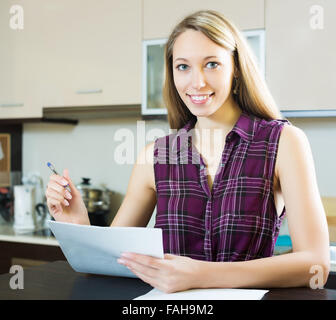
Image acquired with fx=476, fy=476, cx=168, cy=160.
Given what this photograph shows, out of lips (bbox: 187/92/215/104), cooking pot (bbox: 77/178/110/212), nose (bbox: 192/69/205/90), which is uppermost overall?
nose (bbox: 192/69/205/90)

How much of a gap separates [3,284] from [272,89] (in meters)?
1.50

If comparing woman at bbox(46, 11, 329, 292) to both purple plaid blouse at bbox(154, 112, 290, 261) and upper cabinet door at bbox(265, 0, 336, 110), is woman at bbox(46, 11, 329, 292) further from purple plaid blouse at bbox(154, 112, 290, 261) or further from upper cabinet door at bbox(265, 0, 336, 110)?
upper cabinet door at bbox(265, 0, 336, 110)

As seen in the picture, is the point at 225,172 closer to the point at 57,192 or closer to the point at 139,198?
the point at 139,198

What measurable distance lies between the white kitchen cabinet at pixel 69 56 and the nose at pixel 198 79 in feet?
3.92

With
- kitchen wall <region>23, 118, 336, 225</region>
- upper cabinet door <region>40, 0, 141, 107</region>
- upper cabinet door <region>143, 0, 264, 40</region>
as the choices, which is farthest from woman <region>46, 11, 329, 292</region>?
kitchen wall <region>23, 118, 336, 225</region>

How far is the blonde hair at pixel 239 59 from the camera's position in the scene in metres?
1.20

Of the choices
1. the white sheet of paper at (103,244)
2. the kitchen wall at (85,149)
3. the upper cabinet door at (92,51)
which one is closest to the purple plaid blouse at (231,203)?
the white sheet of paper at (103,244)

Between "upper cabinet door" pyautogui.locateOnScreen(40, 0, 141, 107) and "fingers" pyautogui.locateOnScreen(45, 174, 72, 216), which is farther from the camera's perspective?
"upper cabinet door" pyautogui.locateOnScreen(40, 0, 141, 107)

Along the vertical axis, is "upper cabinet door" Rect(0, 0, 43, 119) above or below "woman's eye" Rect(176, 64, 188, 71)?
above

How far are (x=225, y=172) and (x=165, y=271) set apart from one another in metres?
0.47

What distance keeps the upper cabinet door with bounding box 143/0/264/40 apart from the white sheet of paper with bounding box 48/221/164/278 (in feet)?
4.88

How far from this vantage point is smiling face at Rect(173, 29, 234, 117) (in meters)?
1.19
